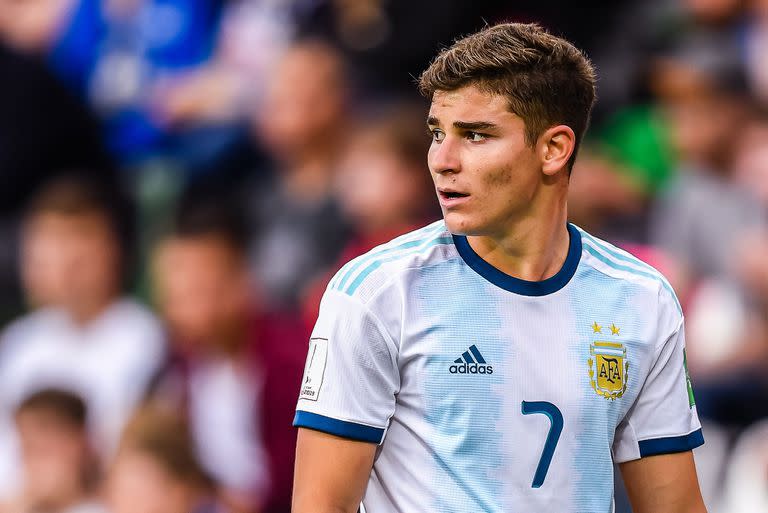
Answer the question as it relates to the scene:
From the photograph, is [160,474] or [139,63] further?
[139,63]

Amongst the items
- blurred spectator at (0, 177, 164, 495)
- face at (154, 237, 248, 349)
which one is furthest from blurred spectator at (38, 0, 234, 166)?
face at (154, 237, 248, 349)

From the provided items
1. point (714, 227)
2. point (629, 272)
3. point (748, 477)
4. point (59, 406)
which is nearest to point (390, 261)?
point (629, 272)

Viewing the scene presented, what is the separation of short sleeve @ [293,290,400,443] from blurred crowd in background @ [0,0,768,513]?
1896mm

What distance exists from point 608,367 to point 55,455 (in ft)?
11.3

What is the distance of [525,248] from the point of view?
8.79ft

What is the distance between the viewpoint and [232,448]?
5355mm

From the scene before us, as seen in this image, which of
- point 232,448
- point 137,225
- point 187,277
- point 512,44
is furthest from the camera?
point 137,225

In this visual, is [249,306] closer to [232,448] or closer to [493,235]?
[232,448]

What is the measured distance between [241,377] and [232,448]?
30cm

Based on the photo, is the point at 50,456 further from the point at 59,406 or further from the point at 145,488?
the point at 145,488

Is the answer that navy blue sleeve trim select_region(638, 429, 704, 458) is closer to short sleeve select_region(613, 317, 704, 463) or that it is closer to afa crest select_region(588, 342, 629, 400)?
short sleeve select_region(613, 317, 704, 463)

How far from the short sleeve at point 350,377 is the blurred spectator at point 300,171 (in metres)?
3.62

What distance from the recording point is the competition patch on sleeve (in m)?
2.50

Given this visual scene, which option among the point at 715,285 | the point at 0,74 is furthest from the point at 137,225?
the point at 715,285
